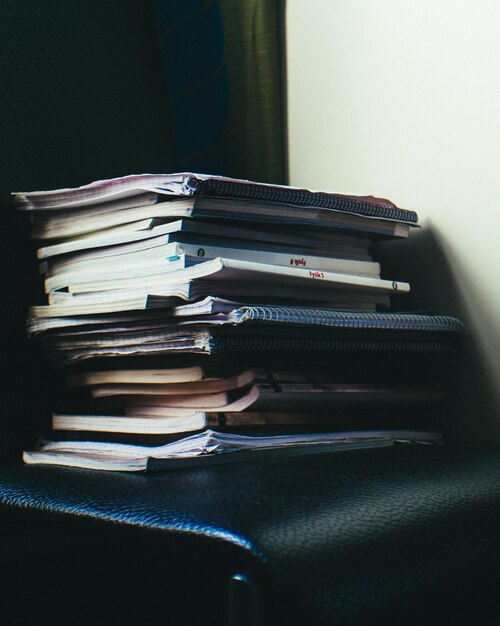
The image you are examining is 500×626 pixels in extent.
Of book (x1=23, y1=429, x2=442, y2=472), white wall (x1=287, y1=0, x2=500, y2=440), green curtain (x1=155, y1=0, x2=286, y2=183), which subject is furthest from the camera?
green curtain (x1=155, y1=0, x2=286, y2=183)

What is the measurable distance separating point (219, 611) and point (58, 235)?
1.67ft

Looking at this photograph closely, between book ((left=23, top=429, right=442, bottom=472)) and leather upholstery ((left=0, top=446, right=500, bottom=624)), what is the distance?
0.08 ft

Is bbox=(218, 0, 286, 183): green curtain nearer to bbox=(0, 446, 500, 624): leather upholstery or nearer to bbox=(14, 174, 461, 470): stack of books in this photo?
bbox=(14, 174, 461, 470): stack of books

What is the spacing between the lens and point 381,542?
0.41 meters

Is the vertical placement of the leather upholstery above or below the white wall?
below

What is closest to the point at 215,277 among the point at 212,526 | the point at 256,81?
the point at 212,526

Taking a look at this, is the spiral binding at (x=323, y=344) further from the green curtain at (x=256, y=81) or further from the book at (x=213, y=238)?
the green curtain at (x=256, y=81)

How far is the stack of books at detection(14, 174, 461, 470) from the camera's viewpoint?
0.67 m

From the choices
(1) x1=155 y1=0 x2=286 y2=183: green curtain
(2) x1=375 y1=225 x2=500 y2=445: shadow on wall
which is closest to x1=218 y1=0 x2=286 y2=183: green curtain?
(1) x1=155 y1=0 x2=286 y2=183: green curtain

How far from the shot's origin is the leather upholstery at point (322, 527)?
363 millimetres

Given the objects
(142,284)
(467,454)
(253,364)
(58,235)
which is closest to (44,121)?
(58,235)

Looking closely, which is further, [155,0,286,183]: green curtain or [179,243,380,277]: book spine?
[155,0,286,183]: green curtain

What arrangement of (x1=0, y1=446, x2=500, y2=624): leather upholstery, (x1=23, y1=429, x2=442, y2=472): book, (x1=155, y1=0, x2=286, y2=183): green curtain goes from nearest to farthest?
(x1=0, y1=446, x2=500, y2=624): leather upholstery
(x1=23, y1=429, x2=442, y2=472): book
(x1=155, y1=0, x2=286, y2=183): green curtain

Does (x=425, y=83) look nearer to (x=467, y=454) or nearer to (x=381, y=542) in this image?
(x=467, y=454)
